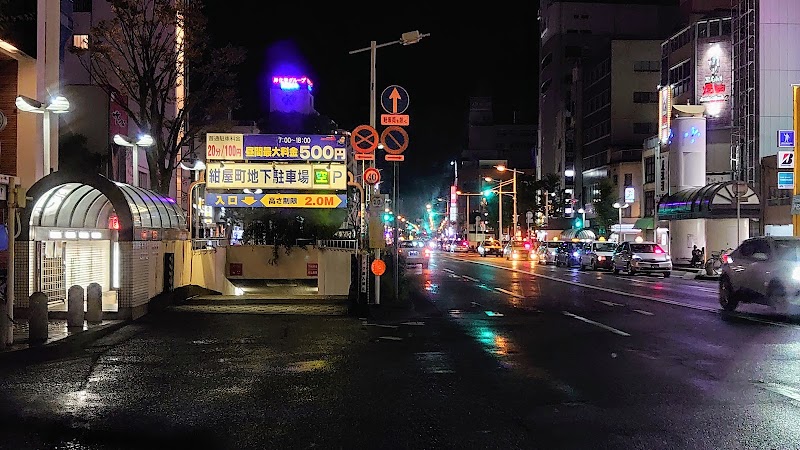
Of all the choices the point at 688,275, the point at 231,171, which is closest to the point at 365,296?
the point at 231,171

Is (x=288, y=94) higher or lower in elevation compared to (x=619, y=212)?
higher

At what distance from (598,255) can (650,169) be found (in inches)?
912

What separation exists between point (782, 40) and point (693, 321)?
39.8 meters

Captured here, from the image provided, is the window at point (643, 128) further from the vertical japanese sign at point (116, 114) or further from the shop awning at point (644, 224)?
the vertical japanese sign at point (116, 114)

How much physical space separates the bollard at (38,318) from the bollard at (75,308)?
1.81 m

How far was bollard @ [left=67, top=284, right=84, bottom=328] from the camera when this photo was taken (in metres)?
15.2

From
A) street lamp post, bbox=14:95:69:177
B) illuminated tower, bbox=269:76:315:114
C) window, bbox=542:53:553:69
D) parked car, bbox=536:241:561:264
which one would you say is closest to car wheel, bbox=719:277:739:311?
street lamp post, bbox=14:95:69:177

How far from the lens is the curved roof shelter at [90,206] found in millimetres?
16672

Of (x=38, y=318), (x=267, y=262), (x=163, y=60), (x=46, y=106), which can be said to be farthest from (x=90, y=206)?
(x=267, y=262)

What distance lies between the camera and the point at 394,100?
19.2m

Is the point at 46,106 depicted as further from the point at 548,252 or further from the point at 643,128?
the point at 643,128

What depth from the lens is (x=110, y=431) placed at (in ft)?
23.5

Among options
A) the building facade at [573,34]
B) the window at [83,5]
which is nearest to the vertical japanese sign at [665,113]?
the window at [83,5]

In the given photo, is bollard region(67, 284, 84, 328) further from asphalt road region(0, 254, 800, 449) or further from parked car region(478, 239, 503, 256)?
parked car region(478, 239, 503, 256)
